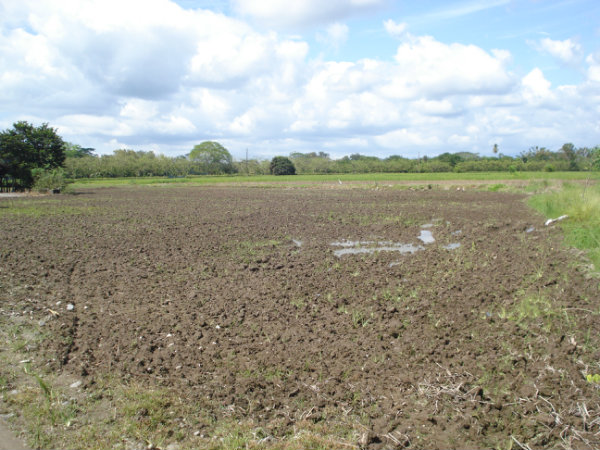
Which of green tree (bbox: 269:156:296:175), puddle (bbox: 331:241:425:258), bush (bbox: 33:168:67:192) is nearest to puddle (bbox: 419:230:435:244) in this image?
puddle (bbox: 331:241:425:258)

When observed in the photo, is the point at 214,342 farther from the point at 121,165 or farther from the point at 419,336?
the point at 121,165

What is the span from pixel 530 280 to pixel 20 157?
131 feet

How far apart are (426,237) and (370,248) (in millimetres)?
2952

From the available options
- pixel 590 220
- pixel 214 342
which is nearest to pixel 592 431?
pixel 214 342

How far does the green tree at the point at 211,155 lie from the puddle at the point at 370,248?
82771 millimetres

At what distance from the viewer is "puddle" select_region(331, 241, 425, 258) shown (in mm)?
11773

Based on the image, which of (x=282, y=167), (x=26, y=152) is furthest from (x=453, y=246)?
(x=282, y=167)

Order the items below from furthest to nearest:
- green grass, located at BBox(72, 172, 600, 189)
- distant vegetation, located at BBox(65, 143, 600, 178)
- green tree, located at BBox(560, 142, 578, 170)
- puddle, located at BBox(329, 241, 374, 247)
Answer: green tree, located at BBox(560, 142, 578, 170) < distant vegetation, located at BBox(65, 143, 600, 178) < green grass, located at BBox(72, 172, 600, 189) < puddle, located at BBox(329, 241, 374, 247)

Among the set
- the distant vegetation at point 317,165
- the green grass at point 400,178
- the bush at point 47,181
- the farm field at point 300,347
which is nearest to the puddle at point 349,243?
the farm field at point 300,347

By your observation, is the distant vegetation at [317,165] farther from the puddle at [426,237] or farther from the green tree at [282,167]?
the puddle at [426,237]

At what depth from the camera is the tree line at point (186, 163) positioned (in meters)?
35.2

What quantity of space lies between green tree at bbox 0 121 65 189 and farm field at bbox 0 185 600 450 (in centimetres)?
2877

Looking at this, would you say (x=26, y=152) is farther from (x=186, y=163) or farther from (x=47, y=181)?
(x=186, y=163)

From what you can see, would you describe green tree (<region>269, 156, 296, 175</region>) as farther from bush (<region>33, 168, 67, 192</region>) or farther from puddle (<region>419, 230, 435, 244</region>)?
puddle (<region>419, 230, 435, 244</region>)
